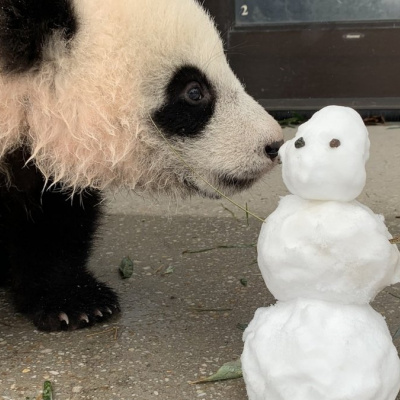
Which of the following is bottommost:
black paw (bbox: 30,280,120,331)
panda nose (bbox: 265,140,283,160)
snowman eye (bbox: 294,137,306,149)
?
black paw (bbox: 30,280,120,331)

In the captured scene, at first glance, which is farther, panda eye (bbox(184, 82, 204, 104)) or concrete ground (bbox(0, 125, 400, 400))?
panda eye (bbox(184, 82, 204, 104))

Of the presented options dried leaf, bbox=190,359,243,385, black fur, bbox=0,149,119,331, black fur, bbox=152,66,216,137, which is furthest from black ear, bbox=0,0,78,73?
dried leaf, bbox=190,359,243,385

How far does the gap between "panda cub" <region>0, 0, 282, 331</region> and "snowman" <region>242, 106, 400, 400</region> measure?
0.63m

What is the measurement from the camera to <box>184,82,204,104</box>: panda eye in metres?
2.45

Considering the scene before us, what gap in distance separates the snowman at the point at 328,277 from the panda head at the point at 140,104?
0.61 meters

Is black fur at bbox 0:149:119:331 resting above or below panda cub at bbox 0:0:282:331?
below

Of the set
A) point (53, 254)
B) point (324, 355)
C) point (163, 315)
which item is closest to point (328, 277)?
point (324, 355)

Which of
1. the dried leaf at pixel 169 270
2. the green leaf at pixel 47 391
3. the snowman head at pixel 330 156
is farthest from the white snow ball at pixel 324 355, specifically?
the dried leaf at pixel 169 270

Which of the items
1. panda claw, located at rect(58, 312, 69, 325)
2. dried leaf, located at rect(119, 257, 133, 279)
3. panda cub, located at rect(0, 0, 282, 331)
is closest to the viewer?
panda cub, located at rect(0, 0, 282, 331)

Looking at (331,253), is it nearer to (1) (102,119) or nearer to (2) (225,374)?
(2) (225,374)

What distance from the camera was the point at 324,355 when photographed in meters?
1.75

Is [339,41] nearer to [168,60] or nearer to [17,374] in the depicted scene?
[168,60]

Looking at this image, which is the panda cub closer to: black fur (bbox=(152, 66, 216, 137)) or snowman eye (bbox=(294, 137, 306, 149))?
black fur (bbox=(152, 66, 216, 137))

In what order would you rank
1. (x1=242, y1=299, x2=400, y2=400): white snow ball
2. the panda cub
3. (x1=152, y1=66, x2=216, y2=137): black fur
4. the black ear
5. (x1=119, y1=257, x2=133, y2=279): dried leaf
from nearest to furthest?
(x1=242, y1=299, x2=400, y2=400): white snow ball → the black ear → the panda cub → (x1=152, y1=66, x2=216, y2=137): black fur → (x1=119, y1=257, x2=133, y2=279): dried leaf
